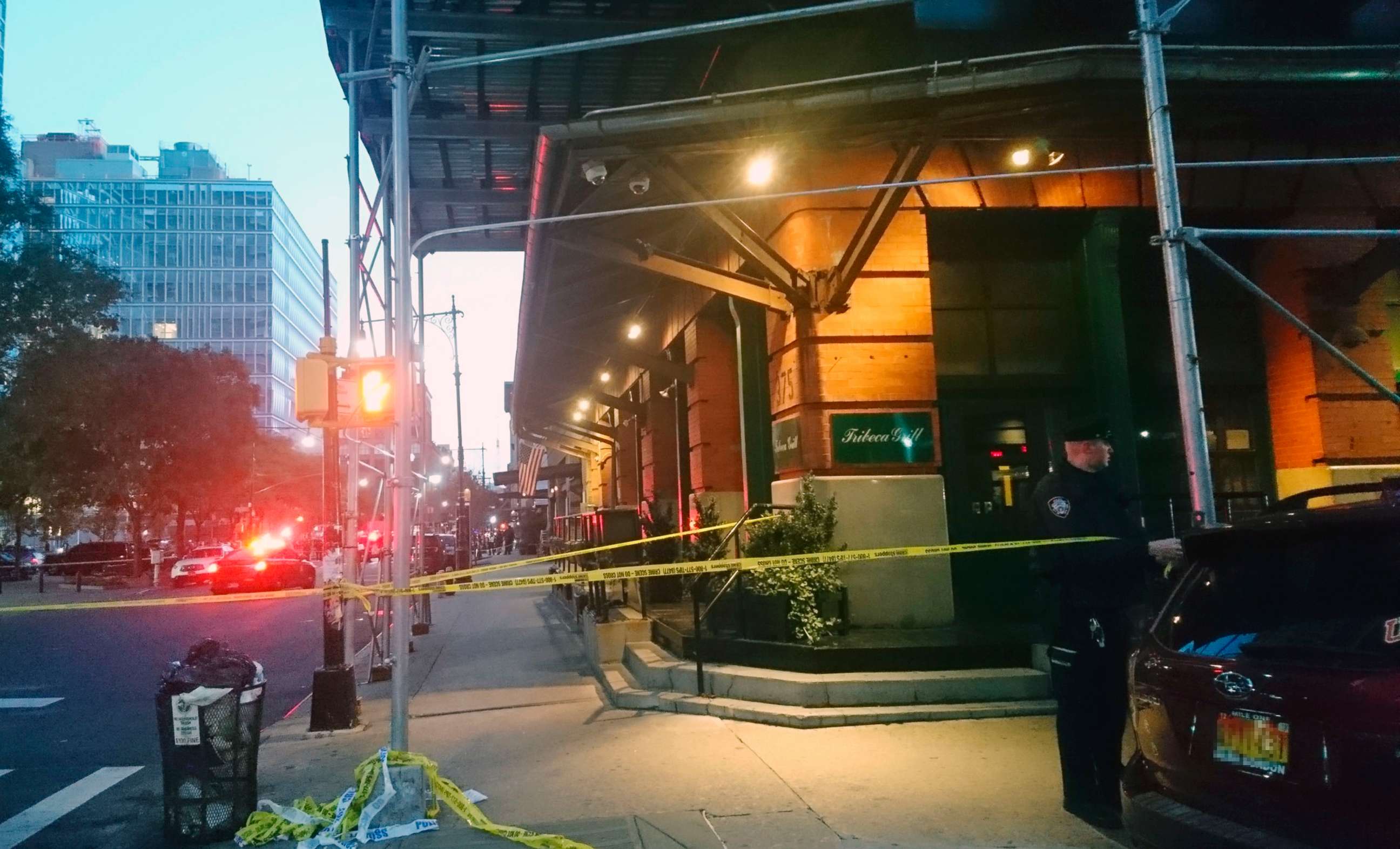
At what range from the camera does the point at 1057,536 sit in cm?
507

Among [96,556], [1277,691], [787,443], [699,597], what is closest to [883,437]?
[787,443]

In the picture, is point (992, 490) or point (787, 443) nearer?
point (787, 443)

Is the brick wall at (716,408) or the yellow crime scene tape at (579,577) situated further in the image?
the brick wall at (716,408)

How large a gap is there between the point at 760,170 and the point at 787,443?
2764 mm

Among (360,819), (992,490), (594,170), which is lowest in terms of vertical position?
(360,819)

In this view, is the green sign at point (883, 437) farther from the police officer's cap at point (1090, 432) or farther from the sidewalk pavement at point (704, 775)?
the police officer's cap at point (1090, 432)

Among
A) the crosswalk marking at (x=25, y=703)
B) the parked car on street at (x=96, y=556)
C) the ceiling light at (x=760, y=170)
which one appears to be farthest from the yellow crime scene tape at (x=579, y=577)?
the parked car on street at (x=96, y=556)

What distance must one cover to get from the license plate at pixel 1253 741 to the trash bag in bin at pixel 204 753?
17.6 feet

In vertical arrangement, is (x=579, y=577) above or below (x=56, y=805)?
above

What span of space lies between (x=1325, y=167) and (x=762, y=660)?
26.7 ft

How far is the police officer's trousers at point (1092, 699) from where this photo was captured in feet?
16.2

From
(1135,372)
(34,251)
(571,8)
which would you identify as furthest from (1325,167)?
(34,251)

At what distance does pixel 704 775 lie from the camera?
625cm

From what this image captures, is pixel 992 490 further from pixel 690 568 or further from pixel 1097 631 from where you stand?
pixel 1097 631
